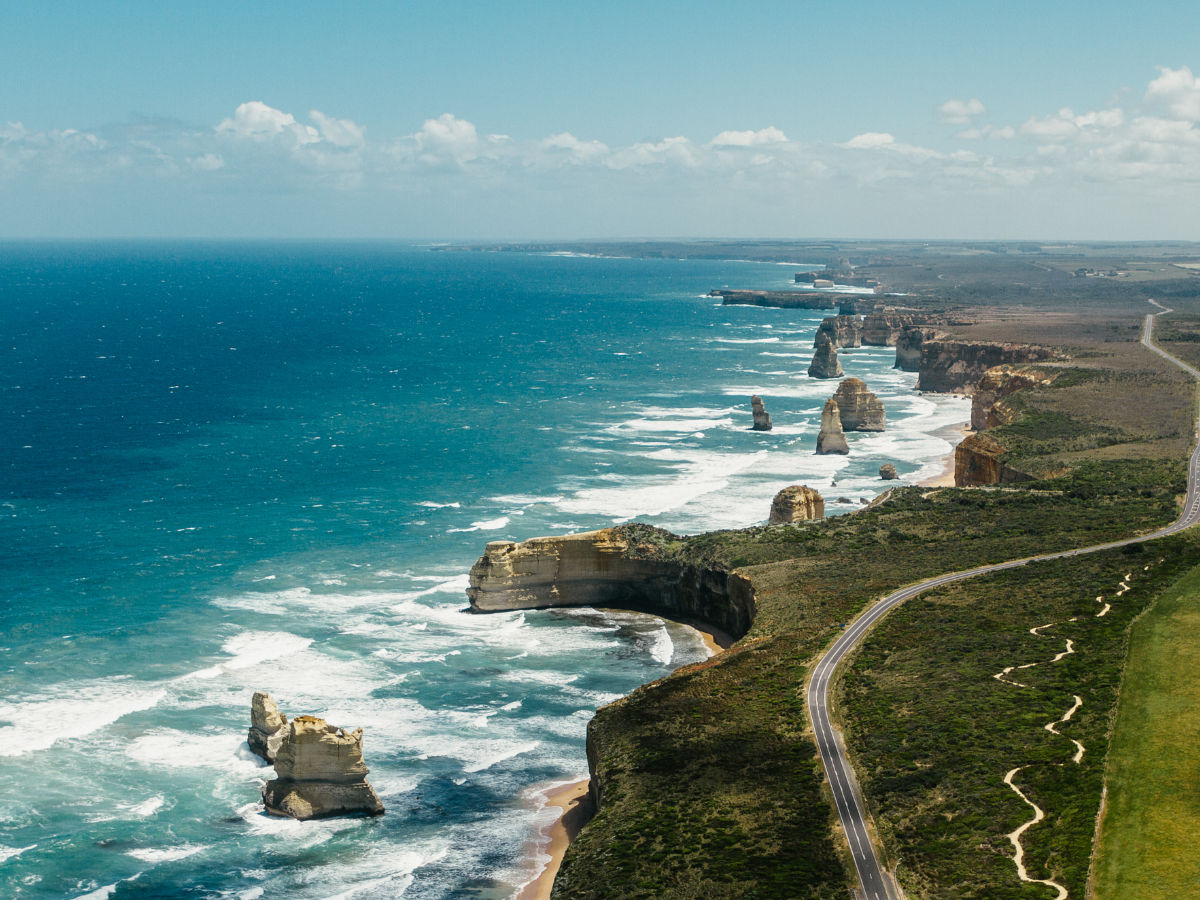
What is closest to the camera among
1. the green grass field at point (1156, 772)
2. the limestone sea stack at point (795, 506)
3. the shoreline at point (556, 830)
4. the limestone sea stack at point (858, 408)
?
the green grass field at point (1156, 772)

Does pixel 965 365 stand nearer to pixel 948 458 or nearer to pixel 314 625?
pixel 948 458

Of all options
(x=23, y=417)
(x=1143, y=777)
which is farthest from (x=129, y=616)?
(x=23, y=417)

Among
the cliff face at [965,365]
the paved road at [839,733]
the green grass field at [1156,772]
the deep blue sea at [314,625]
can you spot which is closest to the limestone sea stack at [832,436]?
the deep blue sea at [314,625]

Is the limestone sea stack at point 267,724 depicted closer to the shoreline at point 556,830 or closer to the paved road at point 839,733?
the shoreline at point 556,830

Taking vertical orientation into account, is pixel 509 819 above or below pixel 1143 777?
below

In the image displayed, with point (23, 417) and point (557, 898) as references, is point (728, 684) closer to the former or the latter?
point (557, 898)
